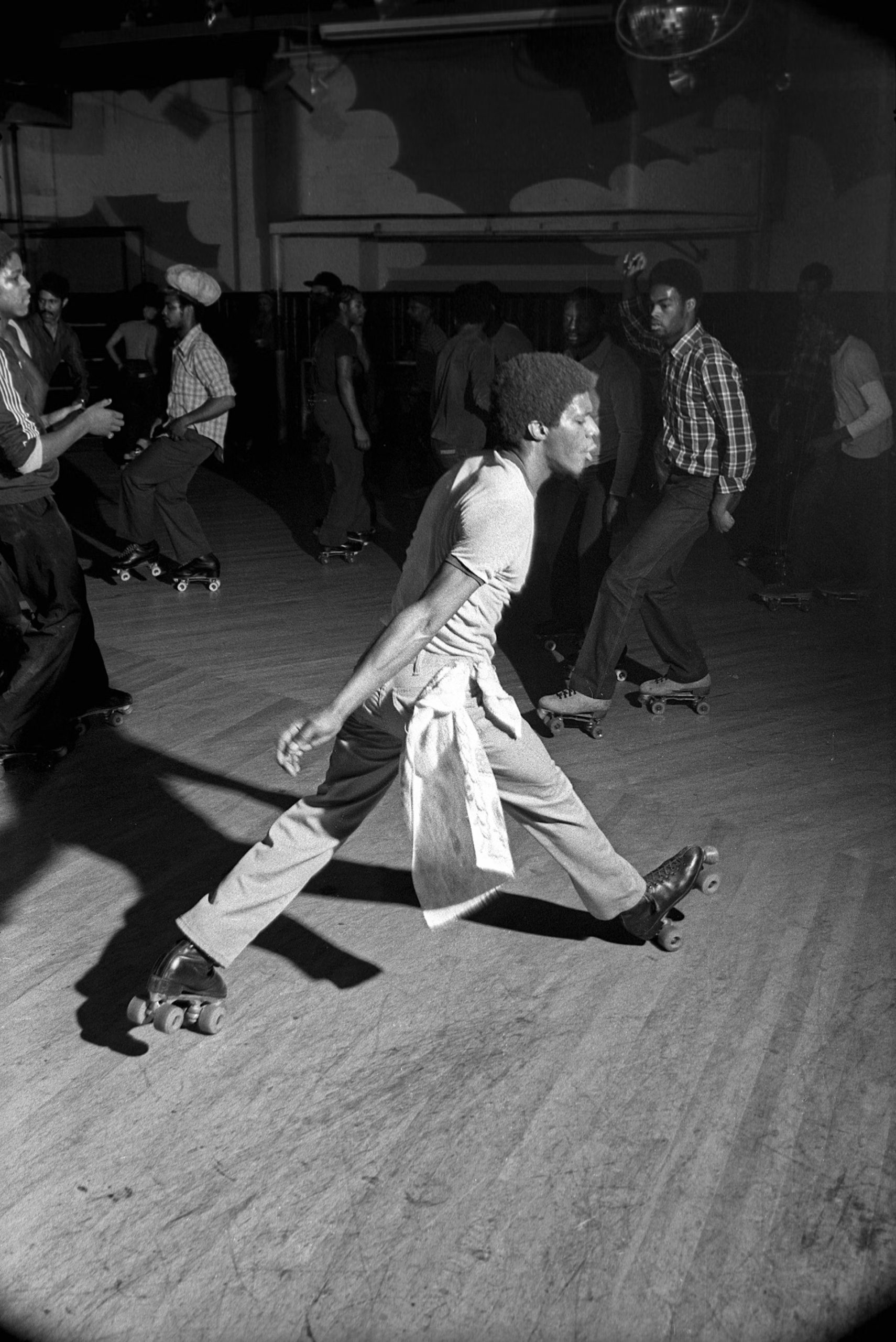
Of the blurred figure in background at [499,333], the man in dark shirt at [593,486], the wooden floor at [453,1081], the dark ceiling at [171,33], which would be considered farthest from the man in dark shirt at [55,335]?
the dark ceiling at [171,33]

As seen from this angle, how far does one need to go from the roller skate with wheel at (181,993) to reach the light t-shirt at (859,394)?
506 centimetres

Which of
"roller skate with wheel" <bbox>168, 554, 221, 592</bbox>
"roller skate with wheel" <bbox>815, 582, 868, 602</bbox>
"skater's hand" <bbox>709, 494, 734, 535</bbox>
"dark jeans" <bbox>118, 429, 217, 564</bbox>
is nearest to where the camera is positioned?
"skater's hand" <bbox>709, 494, 734, 535</bbox>

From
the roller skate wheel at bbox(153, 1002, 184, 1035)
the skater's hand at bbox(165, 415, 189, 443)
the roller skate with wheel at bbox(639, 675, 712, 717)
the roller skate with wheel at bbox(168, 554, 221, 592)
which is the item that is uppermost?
the skater's hand at bbox(165, 415, 189, 443)

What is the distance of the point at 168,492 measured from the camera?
6.79 metres

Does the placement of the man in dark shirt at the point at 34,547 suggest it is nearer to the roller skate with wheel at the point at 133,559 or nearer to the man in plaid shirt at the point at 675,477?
the man in plaid shirt at the point at 675,477

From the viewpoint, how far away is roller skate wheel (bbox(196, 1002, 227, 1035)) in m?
2.63

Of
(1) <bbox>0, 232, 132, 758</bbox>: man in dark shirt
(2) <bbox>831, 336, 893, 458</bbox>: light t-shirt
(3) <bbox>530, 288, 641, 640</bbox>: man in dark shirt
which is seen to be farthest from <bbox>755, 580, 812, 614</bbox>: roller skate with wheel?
(1) <bbox>0, 232, 132, 758</bbox>: man in dark shirt

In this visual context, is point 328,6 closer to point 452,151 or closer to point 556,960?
point 452,151

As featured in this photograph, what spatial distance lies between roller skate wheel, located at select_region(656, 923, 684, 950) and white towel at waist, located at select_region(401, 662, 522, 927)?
2.35ft

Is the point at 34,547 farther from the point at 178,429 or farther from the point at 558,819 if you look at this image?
the point at 178,429

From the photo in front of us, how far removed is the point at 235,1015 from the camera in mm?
2740

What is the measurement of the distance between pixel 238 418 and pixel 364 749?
11.6 metres

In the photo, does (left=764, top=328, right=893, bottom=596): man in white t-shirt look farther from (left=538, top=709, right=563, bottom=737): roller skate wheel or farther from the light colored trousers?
the light colored trousers

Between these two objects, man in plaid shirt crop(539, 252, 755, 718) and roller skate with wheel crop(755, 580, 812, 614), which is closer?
man in plaid shirt crop(539, 252, 755, 718)
